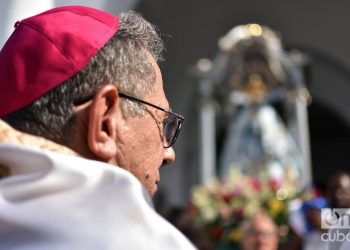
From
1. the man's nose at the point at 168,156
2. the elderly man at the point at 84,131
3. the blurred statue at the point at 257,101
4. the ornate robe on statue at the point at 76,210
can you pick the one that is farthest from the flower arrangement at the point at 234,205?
the ornate robe on statue at the point at 76,210

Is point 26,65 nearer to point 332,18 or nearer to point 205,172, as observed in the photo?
point 205,172

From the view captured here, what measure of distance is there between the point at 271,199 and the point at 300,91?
8.58 ft

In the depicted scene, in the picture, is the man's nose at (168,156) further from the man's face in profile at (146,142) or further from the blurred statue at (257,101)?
the blurred statue at (257,101)

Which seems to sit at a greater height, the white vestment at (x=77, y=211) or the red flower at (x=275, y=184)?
the white vestment at (x=77, y=211)

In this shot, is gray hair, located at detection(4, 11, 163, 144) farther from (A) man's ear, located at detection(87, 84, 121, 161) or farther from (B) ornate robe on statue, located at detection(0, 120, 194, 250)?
(B) ornate robe on statue, located at detection(0, 120, 194, 250)

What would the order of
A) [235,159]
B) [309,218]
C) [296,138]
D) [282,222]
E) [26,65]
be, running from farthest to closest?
[296,138] < [235,159] < [282,222] < [309,218] < [26,65]

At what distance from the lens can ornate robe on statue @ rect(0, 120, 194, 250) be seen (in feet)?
2.57

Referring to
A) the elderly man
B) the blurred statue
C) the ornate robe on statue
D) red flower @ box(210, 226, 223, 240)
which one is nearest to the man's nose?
the elderly man

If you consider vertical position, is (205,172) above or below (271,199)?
below

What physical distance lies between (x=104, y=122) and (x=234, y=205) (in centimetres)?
351

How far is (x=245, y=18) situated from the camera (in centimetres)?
817

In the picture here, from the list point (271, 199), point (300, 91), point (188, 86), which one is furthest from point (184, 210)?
point (188, 86)

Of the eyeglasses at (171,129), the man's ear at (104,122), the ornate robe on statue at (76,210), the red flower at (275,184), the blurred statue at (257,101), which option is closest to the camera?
the ornate robe on statue at (76,210)

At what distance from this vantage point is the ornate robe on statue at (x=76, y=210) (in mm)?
782
